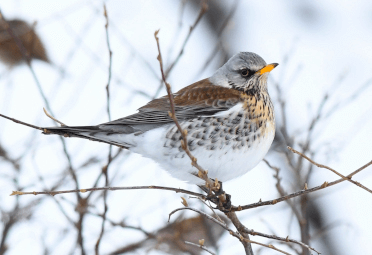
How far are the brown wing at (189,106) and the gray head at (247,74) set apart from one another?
116 mm

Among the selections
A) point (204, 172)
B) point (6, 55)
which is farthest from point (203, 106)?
point (6, 55)

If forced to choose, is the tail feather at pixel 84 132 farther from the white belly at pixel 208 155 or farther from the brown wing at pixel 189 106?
the white belly at pixel 208 155

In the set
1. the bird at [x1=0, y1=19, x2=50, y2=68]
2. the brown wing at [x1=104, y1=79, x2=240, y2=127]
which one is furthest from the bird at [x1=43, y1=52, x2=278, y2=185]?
the bird at [x1=0, y1=19, x2=50, y2=68]

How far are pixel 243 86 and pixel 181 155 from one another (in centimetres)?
99

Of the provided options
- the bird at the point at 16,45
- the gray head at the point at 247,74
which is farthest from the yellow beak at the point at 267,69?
the bird at the point at 16,45

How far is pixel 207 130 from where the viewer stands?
3809 mm

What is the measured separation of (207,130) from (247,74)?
83cm

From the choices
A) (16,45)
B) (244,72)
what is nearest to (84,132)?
(244,72)

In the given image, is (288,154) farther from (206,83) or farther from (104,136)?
(104,136)

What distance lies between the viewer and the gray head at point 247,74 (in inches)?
168

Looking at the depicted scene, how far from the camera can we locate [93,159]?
4984 millimetres

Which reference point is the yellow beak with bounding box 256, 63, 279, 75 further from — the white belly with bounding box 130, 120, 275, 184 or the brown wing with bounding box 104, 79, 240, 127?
the white belly with bounding box 130, 120, 275, 184

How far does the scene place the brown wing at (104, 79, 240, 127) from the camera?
3.97 m

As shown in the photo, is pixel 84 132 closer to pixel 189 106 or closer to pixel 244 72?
pixel 189 106
